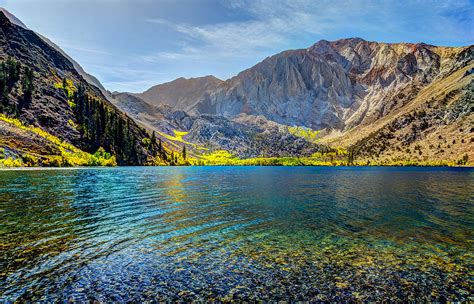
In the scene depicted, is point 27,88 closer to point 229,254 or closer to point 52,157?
point 52,157

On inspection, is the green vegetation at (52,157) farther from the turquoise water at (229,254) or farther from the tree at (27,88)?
the turquoise water at (229,254)

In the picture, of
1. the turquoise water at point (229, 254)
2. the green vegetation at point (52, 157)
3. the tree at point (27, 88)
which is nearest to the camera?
the turquoise water at point (229, 254)

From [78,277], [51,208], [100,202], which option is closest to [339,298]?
[78,277]

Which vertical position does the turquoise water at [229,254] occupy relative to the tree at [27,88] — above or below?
below

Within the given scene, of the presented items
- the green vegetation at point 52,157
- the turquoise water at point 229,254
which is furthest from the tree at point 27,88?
the turquoise water at point 229,254

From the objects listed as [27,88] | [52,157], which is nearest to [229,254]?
[52,157]

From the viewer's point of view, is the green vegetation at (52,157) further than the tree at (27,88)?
No

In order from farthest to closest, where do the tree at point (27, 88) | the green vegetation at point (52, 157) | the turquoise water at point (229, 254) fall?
the tree at point (27, 88) < the green vegetation at point (52, 157) < the turquoise water at point (229, 254)

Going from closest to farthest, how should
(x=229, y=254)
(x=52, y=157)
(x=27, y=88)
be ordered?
1. (x=229, y=254)
2. (x=52, y=157)
3. (x=27, y=88)

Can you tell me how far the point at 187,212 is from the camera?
4334 centimetres

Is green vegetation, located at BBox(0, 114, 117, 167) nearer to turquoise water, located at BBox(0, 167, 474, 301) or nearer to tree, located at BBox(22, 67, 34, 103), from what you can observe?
tree, located at BBox(22, 67, 34, 103)

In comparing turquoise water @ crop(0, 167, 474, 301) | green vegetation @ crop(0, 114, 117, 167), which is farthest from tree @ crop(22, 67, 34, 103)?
turquoise water @ crop(0, 167, 474, 301)

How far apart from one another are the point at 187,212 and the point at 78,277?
2516cm

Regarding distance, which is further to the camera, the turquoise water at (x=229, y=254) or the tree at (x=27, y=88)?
the tree at (x=27, y=88)
